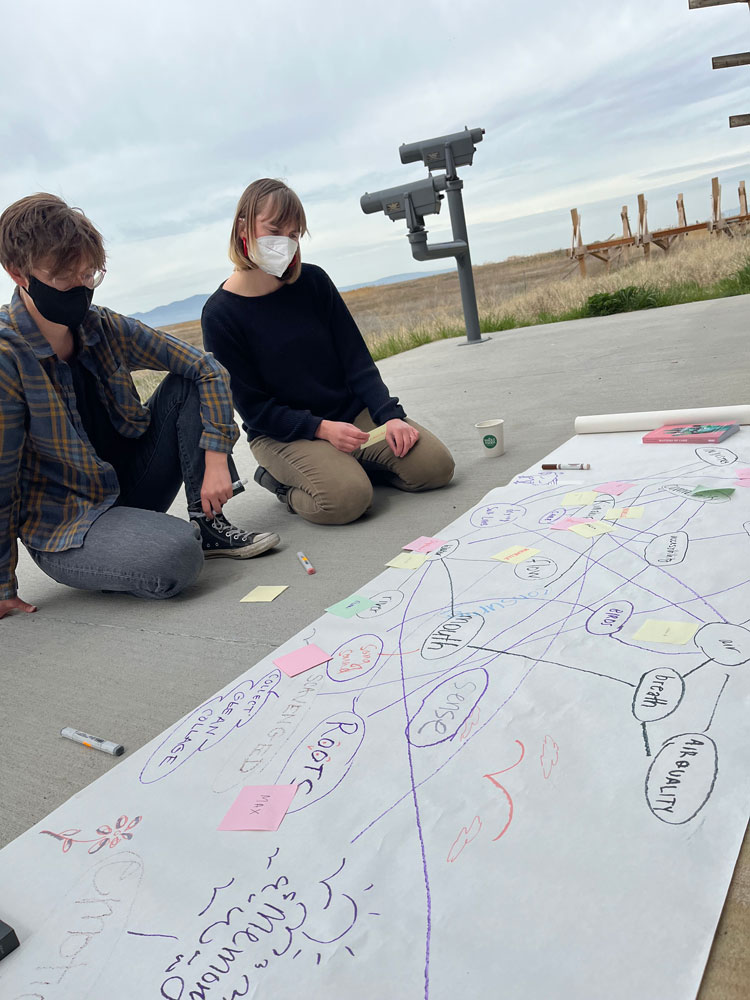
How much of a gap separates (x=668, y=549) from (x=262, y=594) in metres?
1.00

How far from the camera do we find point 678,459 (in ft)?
7.10

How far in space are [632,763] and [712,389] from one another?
8.66 ft

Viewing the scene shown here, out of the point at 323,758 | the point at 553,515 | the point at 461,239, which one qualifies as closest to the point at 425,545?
the point at 553,515

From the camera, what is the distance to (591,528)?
5.94 feet

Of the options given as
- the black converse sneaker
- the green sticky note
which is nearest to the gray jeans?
the black converse sneaker

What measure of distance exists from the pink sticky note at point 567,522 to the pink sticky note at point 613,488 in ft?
0.56

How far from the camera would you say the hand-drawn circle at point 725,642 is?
1177 mm

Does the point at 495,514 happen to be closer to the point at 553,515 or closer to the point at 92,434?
the point at 553,515

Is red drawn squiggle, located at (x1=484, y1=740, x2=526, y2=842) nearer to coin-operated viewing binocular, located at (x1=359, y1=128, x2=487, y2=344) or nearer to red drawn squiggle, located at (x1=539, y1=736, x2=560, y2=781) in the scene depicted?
red drawn squiggle, located at (x1=539, y1=736, x2=560, y2=781)

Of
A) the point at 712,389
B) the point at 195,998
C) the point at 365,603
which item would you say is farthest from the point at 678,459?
the point at 195,998

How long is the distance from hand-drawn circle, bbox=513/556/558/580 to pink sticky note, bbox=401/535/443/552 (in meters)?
0.29

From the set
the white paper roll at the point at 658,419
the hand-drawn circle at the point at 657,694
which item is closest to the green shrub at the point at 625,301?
the white paper roll at the point at 658,419

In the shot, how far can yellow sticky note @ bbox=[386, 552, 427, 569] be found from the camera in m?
1.84

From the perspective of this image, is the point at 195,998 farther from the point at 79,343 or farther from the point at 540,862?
the point at 79,343
